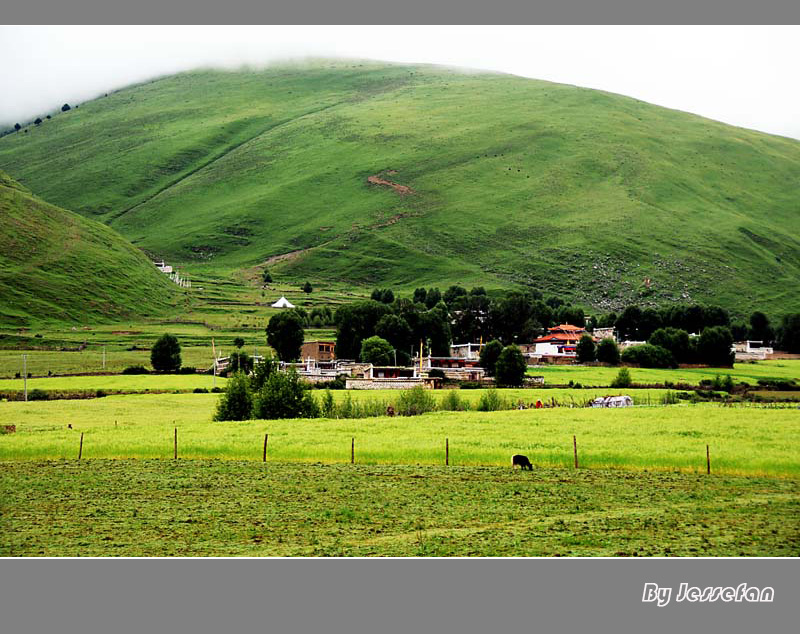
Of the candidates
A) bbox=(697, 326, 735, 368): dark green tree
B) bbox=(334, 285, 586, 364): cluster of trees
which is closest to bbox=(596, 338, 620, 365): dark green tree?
bbox=(697, 326, 735, 368): dark green tree

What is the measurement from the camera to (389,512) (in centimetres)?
2827

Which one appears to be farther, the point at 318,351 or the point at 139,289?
the point at 139,289

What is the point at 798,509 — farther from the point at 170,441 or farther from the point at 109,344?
the point at 109,344

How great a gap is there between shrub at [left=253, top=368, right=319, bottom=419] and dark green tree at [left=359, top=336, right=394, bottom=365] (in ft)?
165

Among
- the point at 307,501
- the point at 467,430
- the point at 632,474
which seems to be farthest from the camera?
the point at 467,430

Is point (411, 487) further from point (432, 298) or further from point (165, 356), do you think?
point (432, 298)

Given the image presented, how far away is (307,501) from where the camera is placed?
98.8ft

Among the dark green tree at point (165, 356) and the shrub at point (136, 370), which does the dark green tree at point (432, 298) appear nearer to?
the dark green tree at point (165, 356)

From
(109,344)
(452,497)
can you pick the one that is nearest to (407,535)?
(452,497)

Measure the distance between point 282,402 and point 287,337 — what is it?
6031 centimetres

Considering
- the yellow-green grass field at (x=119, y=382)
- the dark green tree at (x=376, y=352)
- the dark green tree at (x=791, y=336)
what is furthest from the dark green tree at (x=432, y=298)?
the yellow-green grass field at (x=119, y=382)

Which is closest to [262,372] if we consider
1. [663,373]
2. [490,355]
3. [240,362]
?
[240,362]

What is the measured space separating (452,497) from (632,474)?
Result: 359 inches

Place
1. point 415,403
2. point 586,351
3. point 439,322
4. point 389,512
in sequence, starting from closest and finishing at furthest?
point 389,512, point 415,403, point 586,351, point 439,322
